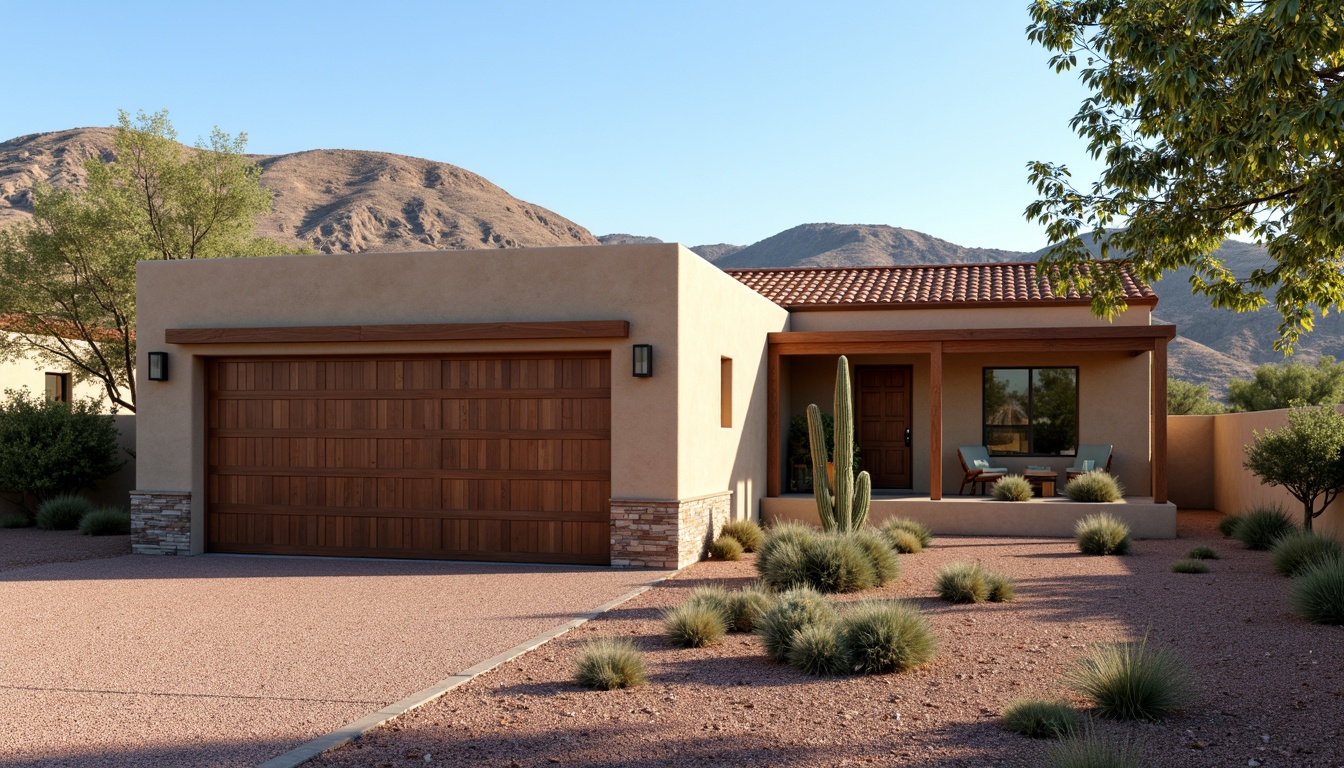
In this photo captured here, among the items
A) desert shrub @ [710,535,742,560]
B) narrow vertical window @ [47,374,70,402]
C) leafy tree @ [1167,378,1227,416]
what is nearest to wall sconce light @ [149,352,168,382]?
desert shrub @ [710,535,742,560]

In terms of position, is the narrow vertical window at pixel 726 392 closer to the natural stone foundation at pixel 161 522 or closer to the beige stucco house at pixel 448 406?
the beige stucco house at pixel 448 406

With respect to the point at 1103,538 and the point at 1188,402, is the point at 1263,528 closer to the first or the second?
the point at 1103,538

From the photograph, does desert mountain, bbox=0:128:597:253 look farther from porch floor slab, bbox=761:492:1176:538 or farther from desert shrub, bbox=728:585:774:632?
desert shrub, bbox=728:585:774:632

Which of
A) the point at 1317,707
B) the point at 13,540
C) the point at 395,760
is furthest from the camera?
the point at 13,540

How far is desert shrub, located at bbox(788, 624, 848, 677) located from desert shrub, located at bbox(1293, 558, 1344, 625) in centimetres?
429

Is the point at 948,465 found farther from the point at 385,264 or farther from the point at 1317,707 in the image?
the point at 1317,707

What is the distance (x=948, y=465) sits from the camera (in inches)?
773

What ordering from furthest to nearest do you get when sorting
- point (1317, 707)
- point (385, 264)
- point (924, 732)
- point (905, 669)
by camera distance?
point (385, 264)
point (905, 669)
point (1317, 707)
point (924, 732)

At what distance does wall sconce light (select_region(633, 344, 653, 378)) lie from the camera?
12.4 meters

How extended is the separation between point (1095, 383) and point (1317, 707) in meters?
13.3

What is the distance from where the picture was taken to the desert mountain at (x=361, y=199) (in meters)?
82.7

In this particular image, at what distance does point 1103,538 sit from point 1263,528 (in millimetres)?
2332

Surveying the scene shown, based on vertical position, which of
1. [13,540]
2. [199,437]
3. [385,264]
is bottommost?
[13,540]

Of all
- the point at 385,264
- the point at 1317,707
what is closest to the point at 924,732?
the point at 1317,707
